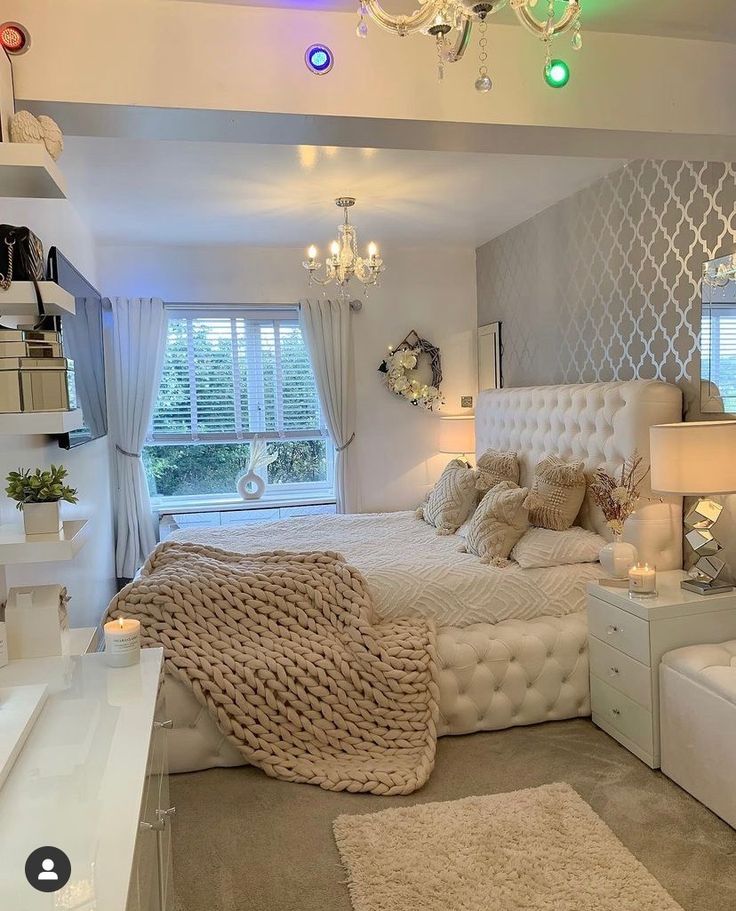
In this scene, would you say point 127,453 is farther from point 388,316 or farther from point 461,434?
point 461,434

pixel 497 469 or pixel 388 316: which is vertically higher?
pixel 388 316

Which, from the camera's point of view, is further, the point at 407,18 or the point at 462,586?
the point at 462,586

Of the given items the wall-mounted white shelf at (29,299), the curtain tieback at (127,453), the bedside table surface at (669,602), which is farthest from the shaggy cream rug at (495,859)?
the curtain tieback at (127,453)

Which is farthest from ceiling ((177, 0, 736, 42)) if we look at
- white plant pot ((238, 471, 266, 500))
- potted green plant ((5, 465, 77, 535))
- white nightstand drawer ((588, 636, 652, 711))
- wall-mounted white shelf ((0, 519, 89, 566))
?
white plant pot ((238, 471, 266, 500))

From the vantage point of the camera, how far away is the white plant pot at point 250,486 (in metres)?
5.38

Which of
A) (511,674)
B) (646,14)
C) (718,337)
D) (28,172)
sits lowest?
(511,674)

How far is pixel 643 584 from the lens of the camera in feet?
8.98

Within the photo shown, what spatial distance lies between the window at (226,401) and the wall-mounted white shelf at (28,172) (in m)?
3.60

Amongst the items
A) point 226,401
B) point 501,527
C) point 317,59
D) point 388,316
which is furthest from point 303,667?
point 388,316

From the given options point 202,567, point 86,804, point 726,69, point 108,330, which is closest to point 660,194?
point 726,69

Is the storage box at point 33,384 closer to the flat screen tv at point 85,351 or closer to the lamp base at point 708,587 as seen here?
the flat screen tv at point 85,351

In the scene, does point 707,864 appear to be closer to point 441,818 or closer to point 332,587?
point 441,818

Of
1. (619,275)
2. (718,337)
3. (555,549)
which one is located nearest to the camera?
(718,337)

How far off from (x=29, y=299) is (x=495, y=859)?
2016mm
